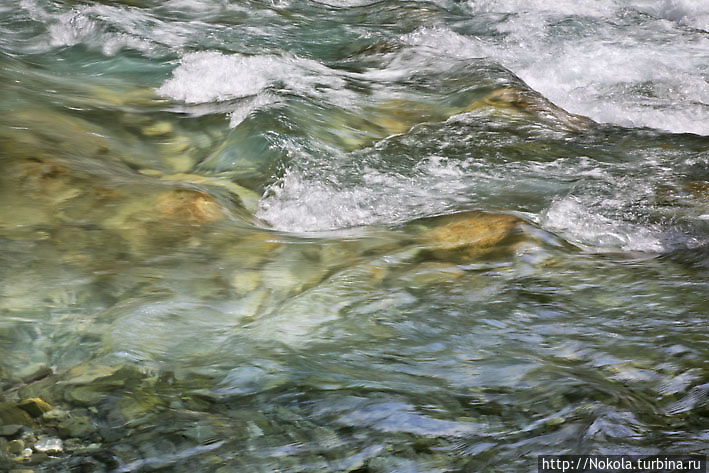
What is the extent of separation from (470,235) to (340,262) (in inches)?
29.0

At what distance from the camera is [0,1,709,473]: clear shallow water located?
2.36 m

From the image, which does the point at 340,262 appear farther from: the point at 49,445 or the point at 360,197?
the point at 49,445

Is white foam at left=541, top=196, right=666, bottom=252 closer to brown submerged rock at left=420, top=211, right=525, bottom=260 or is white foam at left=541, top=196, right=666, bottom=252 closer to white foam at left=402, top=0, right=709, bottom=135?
brown submerged rock at left=420, top=211, right=525, bottom=260

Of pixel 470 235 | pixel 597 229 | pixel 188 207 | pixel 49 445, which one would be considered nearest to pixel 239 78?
pixel 188 207

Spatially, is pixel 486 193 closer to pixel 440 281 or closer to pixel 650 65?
pixel 440 281

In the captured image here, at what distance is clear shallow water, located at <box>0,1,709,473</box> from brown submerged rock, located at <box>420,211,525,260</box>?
0.7 inches

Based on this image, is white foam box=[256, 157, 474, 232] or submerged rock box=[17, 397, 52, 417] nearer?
submerged rock box=[17, 397, 52, 417]

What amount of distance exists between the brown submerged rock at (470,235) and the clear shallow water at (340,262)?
2 centimetres

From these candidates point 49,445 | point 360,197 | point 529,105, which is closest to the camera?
point 49,445

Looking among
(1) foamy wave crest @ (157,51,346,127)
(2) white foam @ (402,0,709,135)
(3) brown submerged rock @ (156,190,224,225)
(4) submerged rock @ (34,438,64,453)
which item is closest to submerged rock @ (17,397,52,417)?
(4) submerged rock @ (34,438,64,453)

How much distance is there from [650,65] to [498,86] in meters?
2.34

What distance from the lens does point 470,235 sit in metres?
3.88

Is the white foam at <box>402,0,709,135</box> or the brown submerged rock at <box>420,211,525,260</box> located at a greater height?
the white foam at <box>402,0,709,135</box>

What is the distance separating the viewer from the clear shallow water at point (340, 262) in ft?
7.73
